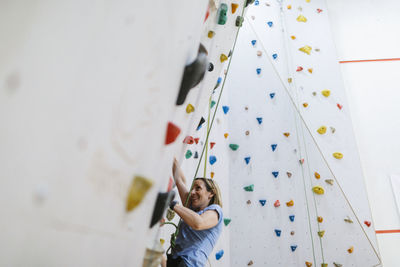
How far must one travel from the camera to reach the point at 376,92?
323 cm

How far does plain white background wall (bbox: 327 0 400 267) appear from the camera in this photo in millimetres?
2787

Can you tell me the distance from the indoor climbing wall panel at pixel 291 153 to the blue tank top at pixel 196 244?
1173 mm

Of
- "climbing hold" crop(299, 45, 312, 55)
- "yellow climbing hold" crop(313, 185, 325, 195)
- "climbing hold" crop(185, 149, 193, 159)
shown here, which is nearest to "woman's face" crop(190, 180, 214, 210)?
"climbing hold" crop(185, 149, 193, 159)

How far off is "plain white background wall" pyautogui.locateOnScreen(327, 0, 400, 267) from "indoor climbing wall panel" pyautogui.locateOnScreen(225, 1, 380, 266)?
187 millimetres

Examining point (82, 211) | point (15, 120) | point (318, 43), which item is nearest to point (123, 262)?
point (82, 211)

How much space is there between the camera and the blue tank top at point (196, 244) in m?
1.33

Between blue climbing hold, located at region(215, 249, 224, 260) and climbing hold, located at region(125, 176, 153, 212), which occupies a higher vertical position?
climbing hold, located at region(125, 176, 153, 212)

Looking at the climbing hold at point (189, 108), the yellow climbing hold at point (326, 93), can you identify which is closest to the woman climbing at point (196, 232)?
the climbing hold at point (189, 108)

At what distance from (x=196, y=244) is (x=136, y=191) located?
3.13 feet

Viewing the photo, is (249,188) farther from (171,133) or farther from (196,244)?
(171,133)

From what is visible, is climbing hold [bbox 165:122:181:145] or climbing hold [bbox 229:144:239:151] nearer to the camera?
climbing hold [bbox 165:122:181:145]

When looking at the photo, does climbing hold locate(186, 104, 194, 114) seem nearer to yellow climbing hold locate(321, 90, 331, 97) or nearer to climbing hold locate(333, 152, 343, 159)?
climbing hold locate(333, 152, 343, 159)

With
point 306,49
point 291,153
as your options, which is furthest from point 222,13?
point 306,49

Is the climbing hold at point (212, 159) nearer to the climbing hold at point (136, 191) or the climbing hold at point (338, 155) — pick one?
the climbing hold at point (338, 155)
